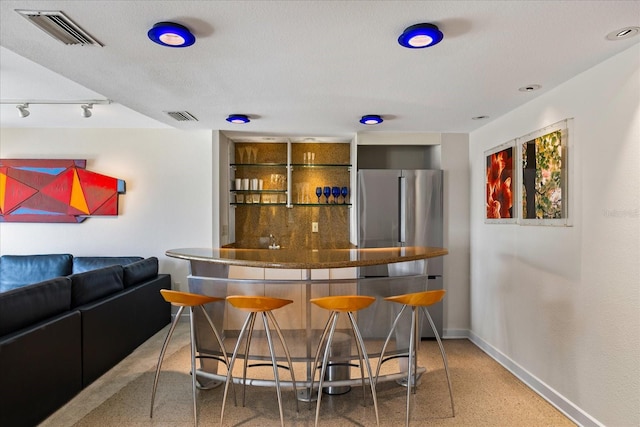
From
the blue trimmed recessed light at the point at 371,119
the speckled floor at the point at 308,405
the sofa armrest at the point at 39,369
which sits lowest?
the speckled floor at the point at 308,405

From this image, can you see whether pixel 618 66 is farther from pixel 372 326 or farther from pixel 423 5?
pixel 372 326

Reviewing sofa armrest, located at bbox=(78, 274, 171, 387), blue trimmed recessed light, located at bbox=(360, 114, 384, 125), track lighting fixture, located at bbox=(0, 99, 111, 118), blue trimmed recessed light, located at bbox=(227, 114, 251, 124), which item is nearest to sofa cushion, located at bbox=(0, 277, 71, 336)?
sofa armrest, located at bbox=(78, 274, 171, 387)

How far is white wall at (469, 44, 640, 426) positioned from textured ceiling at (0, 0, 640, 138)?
0.23 meters

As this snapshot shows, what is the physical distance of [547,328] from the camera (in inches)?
122

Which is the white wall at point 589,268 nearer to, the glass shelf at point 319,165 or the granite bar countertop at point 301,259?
the granite bar countertop at point 301,259

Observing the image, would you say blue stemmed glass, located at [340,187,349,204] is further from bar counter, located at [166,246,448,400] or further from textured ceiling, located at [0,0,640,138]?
bar counter, located at [166,246,448,400]

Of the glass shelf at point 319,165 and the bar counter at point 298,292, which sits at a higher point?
the glass shelf at point 319,165

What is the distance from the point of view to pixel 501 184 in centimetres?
384

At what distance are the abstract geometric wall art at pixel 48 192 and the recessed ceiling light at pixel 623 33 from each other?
510 cm

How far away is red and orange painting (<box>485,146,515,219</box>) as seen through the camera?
3668 mm

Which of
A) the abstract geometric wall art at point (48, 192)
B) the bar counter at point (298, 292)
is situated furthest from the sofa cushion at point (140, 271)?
the bar counter at point (298, 292)

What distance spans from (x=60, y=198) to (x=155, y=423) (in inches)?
146

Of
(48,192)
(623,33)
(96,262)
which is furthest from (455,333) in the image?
(48,192)

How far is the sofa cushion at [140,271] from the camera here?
13.7 ft
